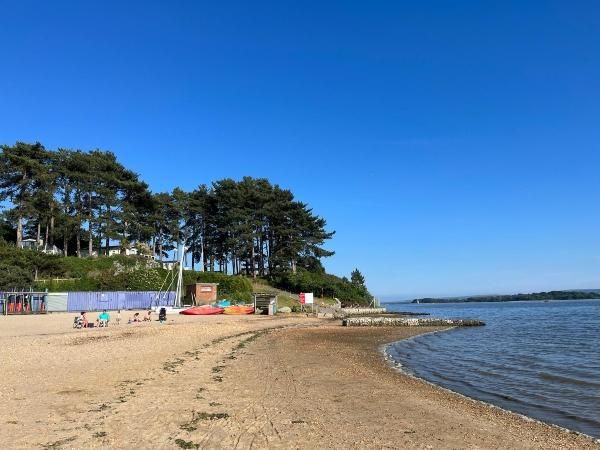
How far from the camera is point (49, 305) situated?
45438 mm

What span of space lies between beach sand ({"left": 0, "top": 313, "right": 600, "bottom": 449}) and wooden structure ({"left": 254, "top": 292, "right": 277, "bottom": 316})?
97.5 feet

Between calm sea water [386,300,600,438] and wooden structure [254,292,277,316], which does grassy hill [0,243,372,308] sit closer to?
wooden structure [254,292,277,316]

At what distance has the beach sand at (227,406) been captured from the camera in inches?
314

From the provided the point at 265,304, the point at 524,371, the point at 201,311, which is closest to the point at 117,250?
the point at 265,304

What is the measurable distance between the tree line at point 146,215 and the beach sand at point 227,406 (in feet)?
140

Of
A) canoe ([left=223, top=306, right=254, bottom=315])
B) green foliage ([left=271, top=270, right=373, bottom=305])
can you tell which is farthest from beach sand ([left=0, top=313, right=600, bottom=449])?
green foliage ([left=271, top=270, right=373, bottom=305])

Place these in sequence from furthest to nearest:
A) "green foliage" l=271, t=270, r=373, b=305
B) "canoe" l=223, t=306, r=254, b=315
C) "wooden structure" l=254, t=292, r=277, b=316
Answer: "green foliage" l=271, t=270, r=373, b=305 → "wooden structure" l=254, t=292, r=277, b=316 → "canoe" l=223, t=306, r=254, b=315

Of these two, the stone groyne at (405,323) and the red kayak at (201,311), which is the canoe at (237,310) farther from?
the stone groyne at (405,323)

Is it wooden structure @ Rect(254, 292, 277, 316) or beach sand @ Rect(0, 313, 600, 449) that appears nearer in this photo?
beach sand @ Rect(0, 313, 600, 449)

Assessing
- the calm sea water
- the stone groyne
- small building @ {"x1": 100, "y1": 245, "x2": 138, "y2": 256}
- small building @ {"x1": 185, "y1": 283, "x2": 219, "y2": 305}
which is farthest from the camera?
small building @ {"x1": 100, "y1": 245, "x2": 138, "y2": 256}

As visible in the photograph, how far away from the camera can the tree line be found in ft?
195

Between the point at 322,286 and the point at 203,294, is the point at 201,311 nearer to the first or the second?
the point at 203,294

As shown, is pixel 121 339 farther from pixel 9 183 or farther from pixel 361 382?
pixel 9 183

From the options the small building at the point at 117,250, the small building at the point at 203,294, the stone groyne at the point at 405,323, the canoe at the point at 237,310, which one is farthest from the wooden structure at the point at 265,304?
the small building at the point at 117,250
